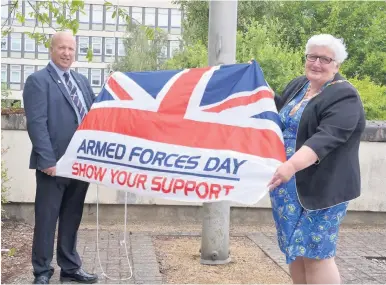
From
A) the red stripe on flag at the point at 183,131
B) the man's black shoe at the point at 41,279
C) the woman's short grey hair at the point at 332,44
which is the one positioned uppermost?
the woman's short grey hair at the point at 332,44

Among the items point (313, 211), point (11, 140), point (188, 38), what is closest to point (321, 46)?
point (313, 211)

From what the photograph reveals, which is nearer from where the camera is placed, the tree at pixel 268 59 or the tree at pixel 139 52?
the tree at pixel 268 59

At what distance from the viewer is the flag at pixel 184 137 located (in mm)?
4129

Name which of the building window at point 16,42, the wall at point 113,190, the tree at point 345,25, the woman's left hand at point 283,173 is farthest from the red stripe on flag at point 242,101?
the building window at point 16,42

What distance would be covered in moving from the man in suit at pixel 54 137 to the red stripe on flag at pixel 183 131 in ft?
1.09

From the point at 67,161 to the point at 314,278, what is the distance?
2010 millimetres

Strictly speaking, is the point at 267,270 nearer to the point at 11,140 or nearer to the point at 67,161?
the point at 67,161

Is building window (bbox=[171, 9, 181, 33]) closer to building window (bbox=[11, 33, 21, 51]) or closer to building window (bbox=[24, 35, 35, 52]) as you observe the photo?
building window (bbox=[24, 35, 35, 52])

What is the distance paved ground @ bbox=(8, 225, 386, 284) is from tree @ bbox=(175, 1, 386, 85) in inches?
988

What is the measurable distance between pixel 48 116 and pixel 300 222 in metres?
2.21

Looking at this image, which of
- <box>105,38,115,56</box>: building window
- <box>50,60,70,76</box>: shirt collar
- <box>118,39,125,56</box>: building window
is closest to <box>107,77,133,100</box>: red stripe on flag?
<box>50,60,70,76</box>: shirt collar

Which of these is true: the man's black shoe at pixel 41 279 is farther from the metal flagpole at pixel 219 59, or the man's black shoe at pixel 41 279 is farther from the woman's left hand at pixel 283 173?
the woman's left hand at pixel 283 173

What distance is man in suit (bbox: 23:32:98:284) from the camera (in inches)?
196

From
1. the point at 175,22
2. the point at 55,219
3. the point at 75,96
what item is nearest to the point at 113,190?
the point at 55,219
